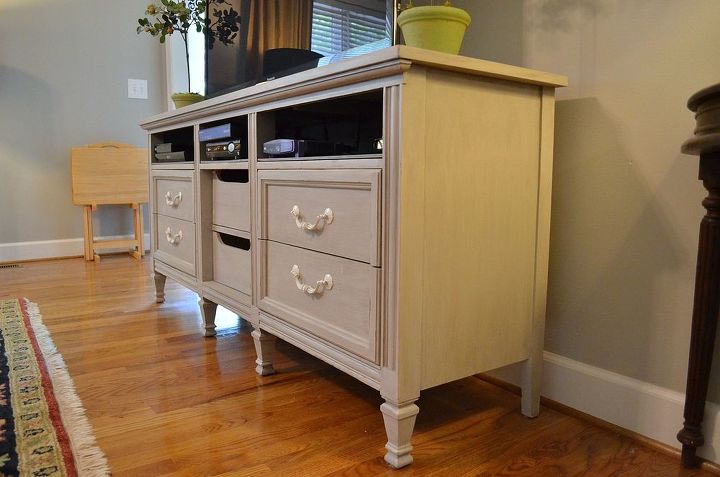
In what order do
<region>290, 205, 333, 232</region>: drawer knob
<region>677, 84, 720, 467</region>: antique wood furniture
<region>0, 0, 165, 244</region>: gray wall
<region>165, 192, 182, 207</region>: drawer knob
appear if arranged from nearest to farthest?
<region>677, 84, 720, 467</region>: antique wood furniture < <region>290, 205, 333, 232</region>: drawer knob < <region>165, 192, 182, 207</region>: drawer knob < <region>0, 0, 165, 244</region>: gray wall

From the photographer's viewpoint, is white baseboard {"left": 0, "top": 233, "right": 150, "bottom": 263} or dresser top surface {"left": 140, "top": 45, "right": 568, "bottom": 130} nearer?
dresser top surface {"left": 140, "top": 45, "right": 568, "bottom": 130}

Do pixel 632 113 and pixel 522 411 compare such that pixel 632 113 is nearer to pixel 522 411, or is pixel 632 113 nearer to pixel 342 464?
pixel 522 411

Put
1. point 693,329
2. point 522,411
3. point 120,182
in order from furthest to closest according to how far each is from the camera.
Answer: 1. point 120,182
2. point 522,411
3. point 693,329

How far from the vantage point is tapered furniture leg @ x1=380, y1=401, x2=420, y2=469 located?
1052 millimetres

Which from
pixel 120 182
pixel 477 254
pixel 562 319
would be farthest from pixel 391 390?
pixel 120 182

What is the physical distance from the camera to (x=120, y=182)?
136 inches

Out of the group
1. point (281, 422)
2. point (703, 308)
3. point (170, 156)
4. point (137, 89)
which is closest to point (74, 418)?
point (281, 422)

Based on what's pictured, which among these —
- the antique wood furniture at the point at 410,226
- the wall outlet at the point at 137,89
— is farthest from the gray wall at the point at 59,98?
the antique wood furniture at the point at 410,226

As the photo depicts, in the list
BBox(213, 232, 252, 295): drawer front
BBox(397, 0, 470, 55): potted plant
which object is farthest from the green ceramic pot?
BBox(397, 0, 470, 55): potted plant

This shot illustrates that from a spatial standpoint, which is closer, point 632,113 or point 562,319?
point 632,113

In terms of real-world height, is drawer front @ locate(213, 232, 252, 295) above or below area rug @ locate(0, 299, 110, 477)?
above

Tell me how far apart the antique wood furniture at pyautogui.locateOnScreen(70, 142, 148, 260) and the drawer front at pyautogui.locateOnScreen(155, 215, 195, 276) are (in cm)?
130

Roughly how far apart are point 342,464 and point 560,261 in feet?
2.20

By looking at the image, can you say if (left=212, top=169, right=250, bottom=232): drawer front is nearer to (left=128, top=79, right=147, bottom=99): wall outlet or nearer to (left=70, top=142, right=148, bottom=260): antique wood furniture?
(left=70, top=142, right=148, bottom=260): antique wood furniture
